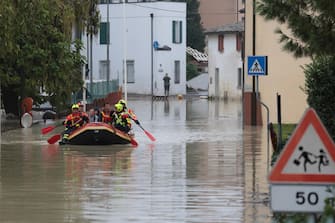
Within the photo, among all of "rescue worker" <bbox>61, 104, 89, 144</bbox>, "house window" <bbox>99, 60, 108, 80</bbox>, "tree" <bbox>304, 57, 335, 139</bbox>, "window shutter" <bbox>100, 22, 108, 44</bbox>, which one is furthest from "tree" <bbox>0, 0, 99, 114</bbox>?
"house window" <bbox>99, 60, 108, 80</bbox>

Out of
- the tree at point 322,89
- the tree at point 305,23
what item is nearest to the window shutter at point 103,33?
the tree at point 322,89

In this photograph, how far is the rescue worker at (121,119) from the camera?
91.9 feet

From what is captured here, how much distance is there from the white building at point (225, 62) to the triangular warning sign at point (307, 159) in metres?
61.1

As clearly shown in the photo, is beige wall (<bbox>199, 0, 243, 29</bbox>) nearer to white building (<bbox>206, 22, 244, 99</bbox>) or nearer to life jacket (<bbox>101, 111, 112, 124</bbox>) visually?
white building (<bbox>206, 22, 244, 99</bbox>)

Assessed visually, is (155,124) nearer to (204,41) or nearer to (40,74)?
(40,74)

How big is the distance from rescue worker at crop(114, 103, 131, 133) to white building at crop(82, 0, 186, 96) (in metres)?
44.9

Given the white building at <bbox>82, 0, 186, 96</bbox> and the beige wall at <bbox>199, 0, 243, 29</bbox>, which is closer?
the white building at <bbox>82, 0, 186, 96</bbox>

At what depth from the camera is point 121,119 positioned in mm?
28047

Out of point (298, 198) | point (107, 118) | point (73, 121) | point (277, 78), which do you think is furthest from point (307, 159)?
point (277, 78)

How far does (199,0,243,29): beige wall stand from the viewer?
92.6 meters

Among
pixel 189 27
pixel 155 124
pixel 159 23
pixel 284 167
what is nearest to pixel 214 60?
pixel 159 23

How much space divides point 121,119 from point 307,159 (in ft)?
70.2

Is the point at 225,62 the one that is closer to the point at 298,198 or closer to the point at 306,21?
the point at 306,21

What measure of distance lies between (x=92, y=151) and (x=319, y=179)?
19360 millimetres
